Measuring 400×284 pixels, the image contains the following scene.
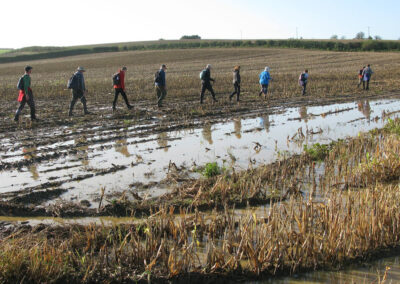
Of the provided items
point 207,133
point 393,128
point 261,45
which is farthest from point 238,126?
point 261,45

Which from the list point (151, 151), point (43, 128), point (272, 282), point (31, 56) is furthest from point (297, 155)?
point (31, 56)

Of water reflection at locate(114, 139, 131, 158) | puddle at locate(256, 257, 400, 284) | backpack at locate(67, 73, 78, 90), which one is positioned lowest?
puddle at locate(256, 257, 400, 284)

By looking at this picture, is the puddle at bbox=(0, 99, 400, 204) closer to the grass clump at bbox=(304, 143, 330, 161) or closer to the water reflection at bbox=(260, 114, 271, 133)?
the water reflection at bbox=(260, 114, 271, 133)

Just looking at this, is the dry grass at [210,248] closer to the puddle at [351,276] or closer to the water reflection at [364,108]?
the puddle at [351,276]

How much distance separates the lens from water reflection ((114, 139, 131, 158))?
8289mm

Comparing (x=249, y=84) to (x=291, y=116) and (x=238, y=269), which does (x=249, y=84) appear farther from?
(x=238, y=269)

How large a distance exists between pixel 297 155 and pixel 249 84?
15.8m

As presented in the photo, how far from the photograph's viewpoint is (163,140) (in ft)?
31.0

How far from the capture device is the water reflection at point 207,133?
9475mm

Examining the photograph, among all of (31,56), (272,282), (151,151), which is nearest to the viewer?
(272,282)

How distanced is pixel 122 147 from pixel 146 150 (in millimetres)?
629

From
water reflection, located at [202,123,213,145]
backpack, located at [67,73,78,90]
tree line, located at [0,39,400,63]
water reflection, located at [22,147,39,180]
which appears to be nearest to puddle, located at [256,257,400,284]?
water reflection, located at [22,147,39,180]

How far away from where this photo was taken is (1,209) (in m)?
5.36

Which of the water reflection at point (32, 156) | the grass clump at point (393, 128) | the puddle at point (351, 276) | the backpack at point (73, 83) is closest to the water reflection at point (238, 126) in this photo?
the grass clump at point (393, 128)
